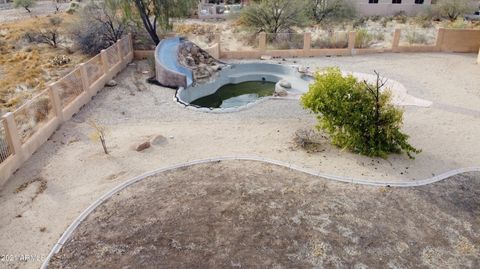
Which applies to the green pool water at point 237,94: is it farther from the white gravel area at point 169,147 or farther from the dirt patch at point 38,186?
the dirt patch at point 38,186

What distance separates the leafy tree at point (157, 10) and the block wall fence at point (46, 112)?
3.82 metres

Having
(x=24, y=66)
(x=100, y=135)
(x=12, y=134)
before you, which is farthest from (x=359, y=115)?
(x=24, y=66)

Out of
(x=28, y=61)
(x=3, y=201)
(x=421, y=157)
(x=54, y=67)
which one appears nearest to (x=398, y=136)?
(x=421, y=157)

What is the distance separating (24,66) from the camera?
733 inches

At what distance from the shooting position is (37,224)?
7504mm

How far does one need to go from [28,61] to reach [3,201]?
1372 centimetres

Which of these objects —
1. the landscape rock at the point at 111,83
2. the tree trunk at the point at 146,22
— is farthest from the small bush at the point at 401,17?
the landscape rock at the point at 111,83

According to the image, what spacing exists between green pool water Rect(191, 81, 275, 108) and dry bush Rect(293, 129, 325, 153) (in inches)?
182

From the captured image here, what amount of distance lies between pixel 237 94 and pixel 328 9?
54.1 ft

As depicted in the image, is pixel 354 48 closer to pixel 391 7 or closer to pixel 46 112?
pixel 46 112

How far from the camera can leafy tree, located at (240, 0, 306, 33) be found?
75.3 ft

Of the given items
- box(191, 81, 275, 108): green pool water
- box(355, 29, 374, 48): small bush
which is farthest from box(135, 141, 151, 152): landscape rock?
box(355, 29, 374, 48): small bush

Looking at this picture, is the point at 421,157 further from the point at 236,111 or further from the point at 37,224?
the point at 37,224

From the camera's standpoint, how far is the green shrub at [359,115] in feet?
32.0
